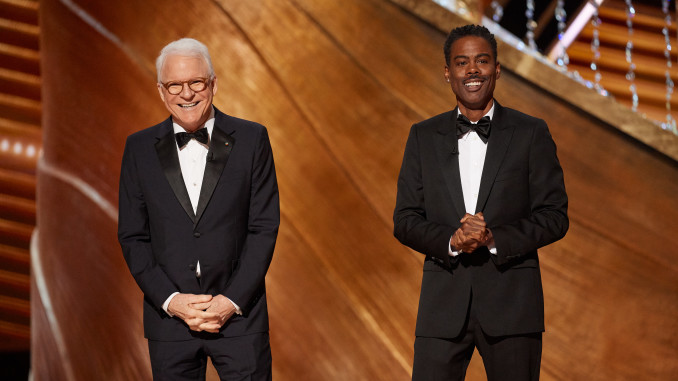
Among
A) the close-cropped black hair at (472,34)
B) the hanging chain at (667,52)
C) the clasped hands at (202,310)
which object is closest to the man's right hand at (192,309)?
the clasped hands at (202,310)

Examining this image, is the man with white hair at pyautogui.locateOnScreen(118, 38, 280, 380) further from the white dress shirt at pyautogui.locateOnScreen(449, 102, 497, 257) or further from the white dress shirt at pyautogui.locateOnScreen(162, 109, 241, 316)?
the white dress shirt at pyautogui.locateOnScreen(449, 102, 497, 257)

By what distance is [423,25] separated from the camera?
8.31 feet

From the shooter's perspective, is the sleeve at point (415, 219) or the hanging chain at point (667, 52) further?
the hanging chain at point (667, 52)

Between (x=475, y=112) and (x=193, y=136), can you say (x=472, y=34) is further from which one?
(x=193, y=136)

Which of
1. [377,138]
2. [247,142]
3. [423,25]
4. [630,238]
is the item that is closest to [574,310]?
[630,238]

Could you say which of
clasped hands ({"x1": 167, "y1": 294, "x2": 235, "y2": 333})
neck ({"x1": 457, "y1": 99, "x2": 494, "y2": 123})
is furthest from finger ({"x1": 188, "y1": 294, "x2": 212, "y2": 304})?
neck ({"x1": 457, "y1": 99, "x2": 494, "y2": 123})

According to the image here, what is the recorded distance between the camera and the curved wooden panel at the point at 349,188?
2506 millimetres

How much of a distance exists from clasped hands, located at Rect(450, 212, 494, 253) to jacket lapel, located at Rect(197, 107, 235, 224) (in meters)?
0.55

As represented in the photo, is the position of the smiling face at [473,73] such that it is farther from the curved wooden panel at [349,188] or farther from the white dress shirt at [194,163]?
the curved wooden panel at [349,188]

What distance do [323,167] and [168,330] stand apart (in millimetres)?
1075

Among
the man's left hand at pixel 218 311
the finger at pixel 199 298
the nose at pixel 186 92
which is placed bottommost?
the man's left hand at pixel 218 311

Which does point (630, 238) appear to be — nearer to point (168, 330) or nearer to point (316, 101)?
point (316, 101)

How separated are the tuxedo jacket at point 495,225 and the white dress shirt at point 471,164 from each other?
0.03 metres

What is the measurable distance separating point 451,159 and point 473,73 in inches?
8.0
